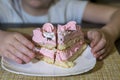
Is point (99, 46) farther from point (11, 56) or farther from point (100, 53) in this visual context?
point (11, 56)

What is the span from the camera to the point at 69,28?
67 cm

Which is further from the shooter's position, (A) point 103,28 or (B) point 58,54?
(A) point 103,28

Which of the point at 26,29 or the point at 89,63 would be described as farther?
the point at 26,29

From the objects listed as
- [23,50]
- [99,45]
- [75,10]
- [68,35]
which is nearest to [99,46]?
[99,45]

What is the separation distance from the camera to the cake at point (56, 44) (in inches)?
25.0

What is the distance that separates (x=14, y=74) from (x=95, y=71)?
0.21m

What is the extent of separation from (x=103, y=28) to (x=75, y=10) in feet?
1.06

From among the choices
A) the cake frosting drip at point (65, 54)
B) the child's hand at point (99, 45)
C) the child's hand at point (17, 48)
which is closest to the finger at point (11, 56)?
the child's hand at point (17, 48)

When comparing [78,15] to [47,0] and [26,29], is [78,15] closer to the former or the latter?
[47,0]

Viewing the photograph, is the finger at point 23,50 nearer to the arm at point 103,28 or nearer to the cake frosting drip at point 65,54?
the cake frosting drip at point 65,54

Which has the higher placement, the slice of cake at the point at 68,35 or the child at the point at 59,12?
the slice of cake at the point at 68,35

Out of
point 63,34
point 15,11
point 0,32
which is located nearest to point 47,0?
point 15,11

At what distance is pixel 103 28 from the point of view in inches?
32.7

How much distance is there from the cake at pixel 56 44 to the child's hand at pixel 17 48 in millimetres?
28
